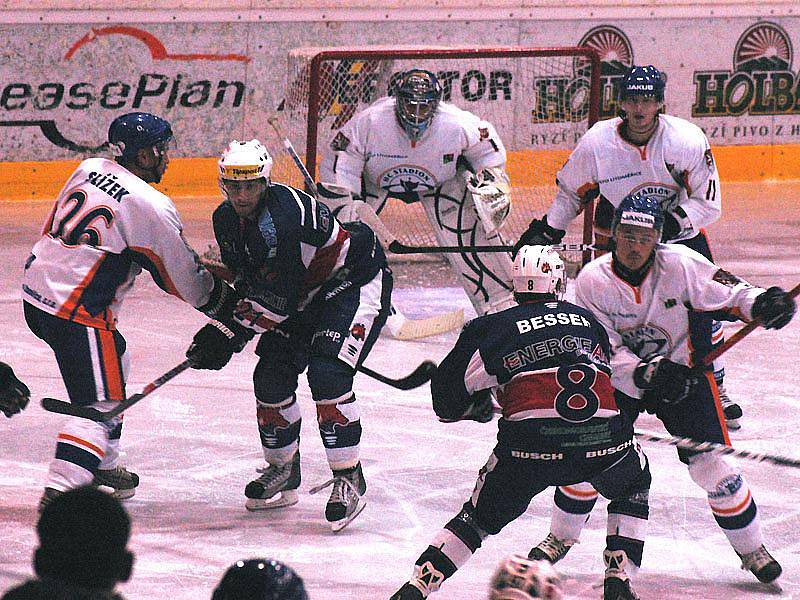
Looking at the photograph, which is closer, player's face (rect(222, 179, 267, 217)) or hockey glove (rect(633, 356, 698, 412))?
hockey glove (rect(633, 356, 698, 412))

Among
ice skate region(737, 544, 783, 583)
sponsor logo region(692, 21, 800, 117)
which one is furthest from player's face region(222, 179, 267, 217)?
sponsor logo region(692, 21, 800, 117)

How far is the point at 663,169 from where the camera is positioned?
17.1 feet

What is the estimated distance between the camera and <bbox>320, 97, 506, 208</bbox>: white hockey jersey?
20.3 feet

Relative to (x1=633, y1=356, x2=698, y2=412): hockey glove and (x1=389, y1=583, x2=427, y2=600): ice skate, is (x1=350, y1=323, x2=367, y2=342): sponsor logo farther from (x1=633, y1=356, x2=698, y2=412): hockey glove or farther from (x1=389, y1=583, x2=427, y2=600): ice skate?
(x1=389, y1=583, x2=427, y2=600): ice skate

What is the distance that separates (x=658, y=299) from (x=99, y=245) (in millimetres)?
1413

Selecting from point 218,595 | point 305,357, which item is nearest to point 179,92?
point 305,357

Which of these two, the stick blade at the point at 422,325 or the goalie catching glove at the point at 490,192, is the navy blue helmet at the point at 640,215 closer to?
the goalie catching glove at the point at 490,192

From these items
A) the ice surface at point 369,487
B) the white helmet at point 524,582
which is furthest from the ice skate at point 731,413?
the white helmet at point 524,582

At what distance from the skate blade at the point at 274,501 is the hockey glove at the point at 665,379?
1.15 metres

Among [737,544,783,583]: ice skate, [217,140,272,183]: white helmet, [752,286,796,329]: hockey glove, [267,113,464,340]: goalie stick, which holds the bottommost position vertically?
[737,544,783,583]: ice skate

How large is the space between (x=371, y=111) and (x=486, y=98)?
2974 mm

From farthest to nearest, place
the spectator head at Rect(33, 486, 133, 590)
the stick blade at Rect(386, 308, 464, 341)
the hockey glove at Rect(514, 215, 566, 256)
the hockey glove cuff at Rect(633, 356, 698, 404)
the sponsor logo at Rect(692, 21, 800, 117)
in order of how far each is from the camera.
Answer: the sponsor logo at Rect(692, 21, 800, 117), the stick blade at Rect(386, 308, 464, 341), the hockey glove at Rect(514, 215, 566, 256), the hockey glove cuff at Rect(633, 356, 698, 404), the spectator head at Rect(33, 486, 133, 590)

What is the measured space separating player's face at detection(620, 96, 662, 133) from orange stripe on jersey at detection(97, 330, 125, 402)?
216cm

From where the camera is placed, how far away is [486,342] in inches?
129
